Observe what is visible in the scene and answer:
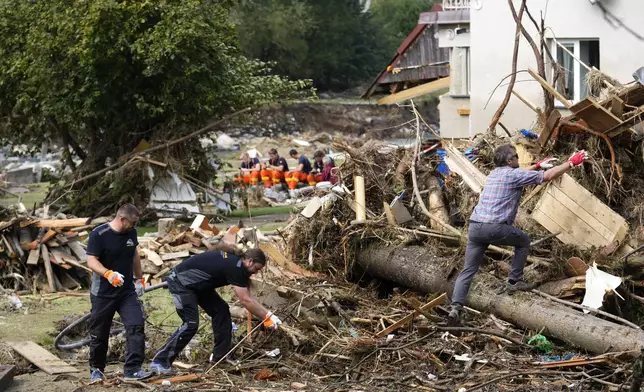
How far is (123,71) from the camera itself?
2045 centimetres

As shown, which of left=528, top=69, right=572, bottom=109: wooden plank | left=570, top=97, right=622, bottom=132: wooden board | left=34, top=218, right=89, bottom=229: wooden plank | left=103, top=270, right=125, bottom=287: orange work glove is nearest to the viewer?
left=103, top=270, right=125, bottom=287: orange work glove

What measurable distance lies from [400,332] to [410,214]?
105 inches

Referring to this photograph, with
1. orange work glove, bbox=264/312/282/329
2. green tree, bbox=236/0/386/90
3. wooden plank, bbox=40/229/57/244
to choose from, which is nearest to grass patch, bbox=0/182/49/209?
wooden plank, bbox=40/229/57/244

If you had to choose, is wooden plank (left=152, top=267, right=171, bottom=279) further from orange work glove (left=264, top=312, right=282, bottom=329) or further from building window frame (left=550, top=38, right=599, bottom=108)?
building window frame (left=550, top=38, right=599, bottom=108)

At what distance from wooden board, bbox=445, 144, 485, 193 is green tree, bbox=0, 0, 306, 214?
9.12 m

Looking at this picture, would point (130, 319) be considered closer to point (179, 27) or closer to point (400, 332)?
point (400, 332)

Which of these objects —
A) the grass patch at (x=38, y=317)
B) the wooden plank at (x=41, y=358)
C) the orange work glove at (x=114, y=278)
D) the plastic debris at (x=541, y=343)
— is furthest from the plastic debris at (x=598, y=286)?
the grass patch at (x=38, y=317)

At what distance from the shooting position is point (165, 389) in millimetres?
8625

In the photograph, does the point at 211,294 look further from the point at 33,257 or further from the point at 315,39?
the point at 315,39

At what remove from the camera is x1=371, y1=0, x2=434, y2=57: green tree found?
241 feet

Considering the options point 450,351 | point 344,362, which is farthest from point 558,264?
point 344,362

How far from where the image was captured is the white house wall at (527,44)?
17766 millimetres

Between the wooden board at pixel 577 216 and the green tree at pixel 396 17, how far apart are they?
62586 millimetres

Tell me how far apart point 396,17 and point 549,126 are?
218ft
